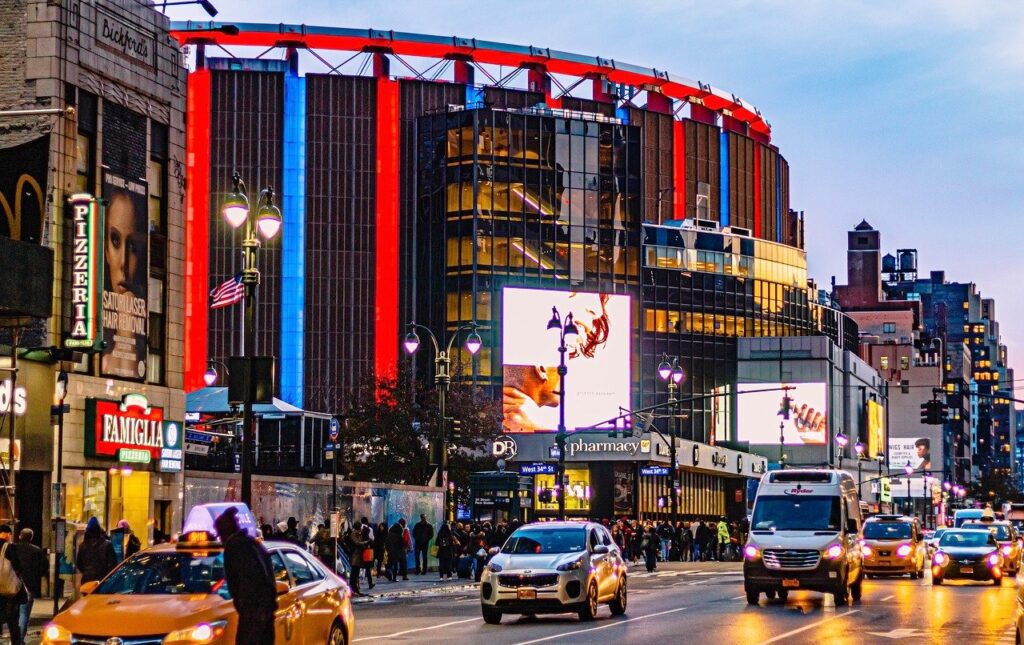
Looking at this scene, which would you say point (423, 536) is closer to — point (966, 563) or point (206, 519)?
point (966, 563)

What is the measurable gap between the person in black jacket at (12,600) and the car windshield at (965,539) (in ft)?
88.3

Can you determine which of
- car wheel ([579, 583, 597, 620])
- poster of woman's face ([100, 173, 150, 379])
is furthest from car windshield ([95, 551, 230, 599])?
poster of woman's face ([100, 173, 150, 379])

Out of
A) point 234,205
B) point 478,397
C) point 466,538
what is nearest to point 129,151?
point 234,205

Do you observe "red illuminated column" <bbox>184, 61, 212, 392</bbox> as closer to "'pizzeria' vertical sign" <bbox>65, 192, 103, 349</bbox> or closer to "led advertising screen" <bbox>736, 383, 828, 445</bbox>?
"led advertising screen" <bbox>736, 383, 828, 445</bbox>

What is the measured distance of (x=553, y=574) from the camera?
25.9 metres

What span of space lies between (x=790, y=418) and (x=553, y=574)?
97.6 m

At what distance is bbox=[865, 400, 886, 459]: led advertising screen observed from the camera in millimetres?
144625

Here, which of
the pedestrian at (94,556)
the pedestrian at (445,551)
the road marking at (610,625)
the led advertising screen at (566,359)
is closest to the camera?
the road marking at (610,625)

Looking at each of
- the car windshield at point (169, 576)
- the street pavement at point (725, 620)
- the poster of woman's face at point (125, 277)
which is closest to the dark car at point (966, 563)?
the street pavement at point (725, 620)

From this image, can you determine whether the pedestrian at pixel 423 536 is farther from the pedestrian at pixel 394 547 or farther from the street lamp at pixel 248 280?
the street lamp at pixel 248 280

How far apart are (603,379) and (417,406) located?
99.2 ft

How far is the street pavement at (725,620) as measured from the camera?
22.2 meters

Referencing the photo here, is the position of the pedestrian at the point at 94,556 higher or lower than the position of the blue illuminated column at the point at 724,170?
lower

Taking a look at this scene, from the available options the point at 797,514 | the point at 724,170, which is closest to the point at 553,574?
the point at 797,514
